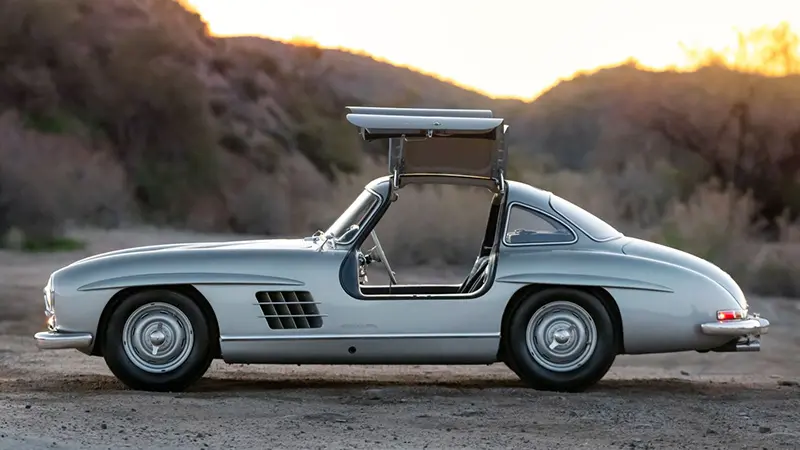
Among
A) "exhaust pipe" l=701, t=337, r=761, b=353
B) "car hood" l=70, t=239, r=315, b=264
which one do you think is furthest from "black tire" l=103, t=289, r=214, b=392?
"exhaust pipe" l=701, t=337, r=761, b=353

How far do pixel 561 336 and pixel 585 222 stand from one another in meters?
1.01

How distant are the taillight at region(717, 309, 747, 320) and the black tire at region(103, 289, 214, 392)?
3.60 metres

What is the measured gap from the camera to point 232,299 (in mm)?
9438

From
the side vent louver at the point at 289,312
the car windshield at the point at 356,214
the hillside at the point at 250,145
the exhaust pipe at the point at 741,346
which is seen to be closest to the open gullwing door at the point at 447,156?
the car windshield at the point at 356,214

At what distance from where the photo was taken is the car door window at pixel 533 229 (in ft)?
32.4

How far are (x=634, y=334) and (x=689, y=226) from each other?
15.1 m

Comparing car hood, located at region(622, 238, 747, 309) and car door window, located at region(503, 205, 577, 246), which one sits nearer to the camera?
car hood, located at region(622, 238, 747, 309)

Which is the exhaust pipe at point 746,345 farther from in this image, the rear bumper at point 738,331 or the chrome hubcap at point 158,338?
the chrome hubcap at point 158,338

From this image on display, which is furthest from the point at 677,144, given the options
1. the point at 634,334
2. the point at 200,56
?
the point at 634,334

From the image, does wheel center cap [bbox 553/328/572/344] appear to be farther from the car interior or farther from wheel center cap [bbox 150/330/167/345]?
wheel center cap [bbox 150/330/167/345]

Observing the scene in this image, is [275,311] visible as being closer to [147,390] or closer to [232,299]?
[232,299]

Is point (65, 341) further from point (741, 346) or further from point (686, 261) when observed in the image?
point (741, 346)

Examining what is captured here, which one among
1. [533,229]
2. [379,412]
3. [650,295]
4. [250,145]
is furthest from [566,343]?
[250,145]

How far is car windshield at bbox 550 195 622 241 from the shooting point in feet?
33.0
